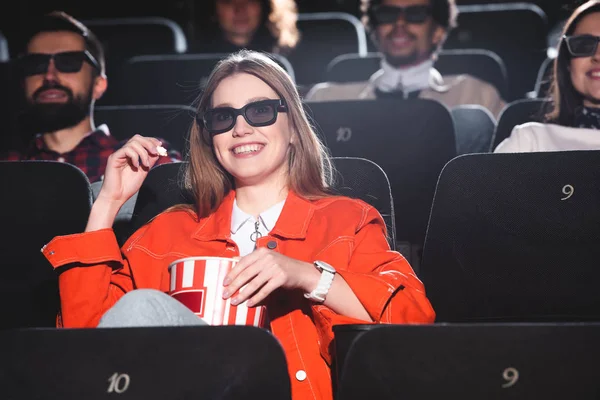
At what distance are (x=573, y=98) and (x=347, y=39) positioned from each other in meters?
2.59

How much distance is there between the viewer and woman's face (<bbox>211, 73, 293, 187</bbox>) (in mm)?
2066

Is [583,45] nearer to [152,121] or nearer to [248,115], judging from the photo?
[248,115]

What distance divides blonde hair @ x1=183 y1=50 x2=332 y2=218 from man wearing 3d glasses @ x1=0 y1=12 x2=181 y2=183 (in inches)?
33.2

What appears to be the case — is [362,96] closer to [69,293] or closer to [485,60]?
[485,60]

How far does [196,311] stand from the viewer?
1591 millimetres

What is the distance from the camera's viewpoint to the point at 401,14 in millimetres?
3902

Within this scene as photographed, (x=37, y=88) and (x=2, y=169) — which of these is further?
(x=37, y=88)

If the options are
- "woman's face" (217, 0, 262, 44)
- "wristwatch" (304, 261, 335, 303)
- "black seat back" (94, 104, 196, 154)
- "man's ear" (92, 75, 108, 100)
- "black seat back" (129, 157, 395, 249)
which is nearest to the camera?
"wristwatch" (304, 261, 335, 303)

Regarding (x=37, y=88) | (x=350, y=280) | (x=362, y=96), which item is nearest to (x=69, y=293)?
(x=350, y=280)

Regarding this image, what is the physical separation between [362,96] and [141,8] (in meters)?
2.89

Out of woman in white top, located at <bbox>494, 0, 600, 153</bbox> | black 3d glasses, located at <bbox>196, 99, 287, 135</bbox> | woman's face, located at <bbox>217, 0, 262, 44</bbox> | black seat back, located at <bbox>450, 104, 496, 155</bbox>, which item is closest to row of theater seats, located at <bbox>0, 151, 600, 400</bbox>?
black 3d glasses, located at <bbox>196, 99, 287, 135</bbox>

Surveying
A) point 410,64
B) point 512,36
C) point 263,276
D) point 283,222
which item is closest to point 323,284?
point 263,276

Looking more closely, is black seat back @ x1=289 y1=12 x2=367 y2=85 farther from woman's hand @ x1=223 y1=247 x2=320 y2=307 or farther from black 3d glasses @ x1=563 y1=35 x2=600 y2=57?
woman's hand @ x1=223 y1=247 x2=320 y2=307

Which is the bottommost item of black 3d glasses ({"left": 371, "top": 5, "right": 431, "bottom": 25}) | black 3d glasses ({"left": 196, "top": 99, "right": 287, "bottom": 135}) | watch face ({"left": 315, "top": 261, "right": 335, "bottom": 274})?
watch face ({"left": 315, "top": 261, "right": 335, "bottom": 274})
